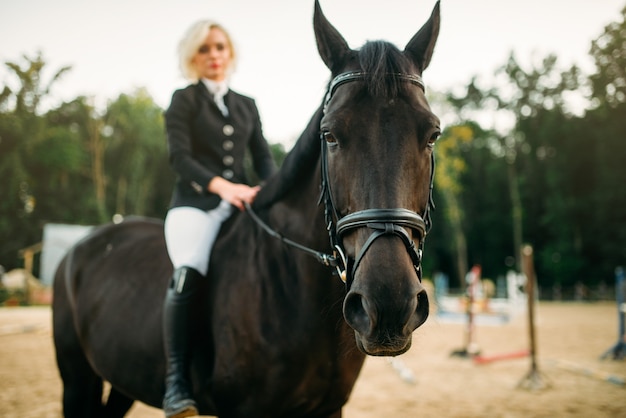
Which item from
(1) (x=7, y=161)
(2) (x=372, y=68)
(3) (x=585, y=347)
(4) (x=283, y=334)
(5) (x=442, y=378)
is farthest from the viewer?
(1) (x=7, y=161)

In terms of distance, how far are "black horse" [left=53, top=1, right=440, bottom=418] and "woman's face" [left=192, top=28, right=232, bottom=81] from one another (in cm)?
111

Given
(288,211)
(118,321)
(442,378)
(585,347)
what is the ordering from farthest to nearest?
(585,347) < (442,378) < (118,321) < (288,211)

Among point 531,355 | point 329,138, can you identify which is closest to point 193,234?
point 329,138

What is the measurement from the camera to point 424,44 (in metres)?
2.16

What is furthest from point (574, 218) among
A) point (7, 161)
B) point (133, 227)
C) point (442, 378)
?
point (7, 161)

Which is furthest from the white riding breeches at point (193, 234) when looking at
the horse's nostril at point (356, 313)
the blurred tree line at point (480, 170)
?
the blurred tree line at point (480, 170)

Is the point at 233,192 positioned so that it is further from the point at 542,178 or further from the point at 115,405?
the point at 542,178

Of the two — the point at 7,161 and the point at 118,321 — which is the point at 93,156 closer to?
the point at 7,161

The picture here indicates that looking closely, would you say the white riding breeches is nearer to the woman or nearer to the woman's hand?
the woman

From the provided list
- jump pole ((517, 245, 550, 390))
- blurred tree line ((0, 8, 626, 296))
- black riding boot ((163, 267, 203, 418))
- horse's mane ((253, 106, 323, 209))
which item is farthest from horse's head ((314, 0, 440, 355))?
blurred tree line ((0, 8, 626, 296))

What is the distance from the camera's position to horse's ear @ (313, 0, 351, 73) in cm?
210

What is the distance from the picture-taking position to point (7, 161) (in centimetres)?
3625

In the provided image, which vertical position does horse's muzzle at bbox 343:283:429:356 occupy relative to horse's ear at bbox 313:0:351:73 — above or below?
below

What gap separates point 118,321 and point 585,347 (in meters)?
11.8
